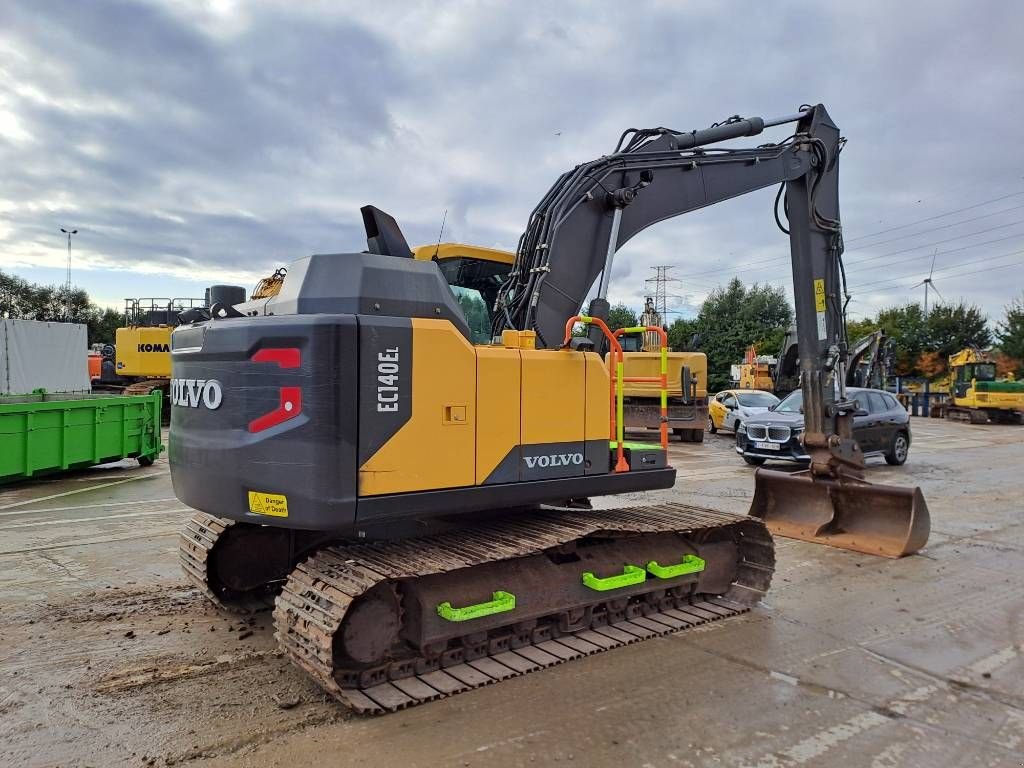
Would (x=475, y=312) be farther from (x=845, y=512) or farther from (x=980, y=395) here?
(x=980, y=395)

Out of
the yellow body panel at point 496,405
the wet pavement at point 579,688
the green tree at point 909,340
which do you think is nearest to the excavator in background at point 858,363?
the wet pavement at point 579,688

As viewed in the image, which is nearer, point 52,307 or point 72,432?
point 72,432

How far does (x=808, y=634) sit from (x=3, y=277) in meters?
65.8

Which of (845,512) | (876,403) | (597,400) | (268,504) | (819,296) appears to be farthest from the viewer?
(876,403)

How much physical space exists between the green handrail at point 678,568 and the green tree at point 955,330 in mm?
48625

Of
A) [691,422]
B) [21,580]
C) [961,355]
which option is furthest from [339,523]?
[961,355]

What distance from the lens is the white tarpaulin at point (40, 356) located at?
1753cm

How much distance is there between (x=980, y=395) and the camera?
29.0 meters

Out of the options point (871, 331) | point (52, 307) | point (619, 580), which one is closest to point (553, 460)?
point (619, 580)

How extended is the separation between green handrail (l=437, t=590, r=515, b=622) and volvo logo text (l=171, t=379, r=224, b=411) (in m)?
1.59

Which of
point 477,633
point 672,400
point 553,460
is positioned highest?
point 672,400

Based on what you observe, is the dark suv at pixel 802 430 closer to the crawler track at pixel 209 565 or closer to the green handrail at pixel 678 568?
the green handrail at pixel 678 568

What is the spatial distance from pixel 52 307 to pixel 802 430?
61288 millimetres

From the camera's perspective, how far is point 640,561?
4.86 m
